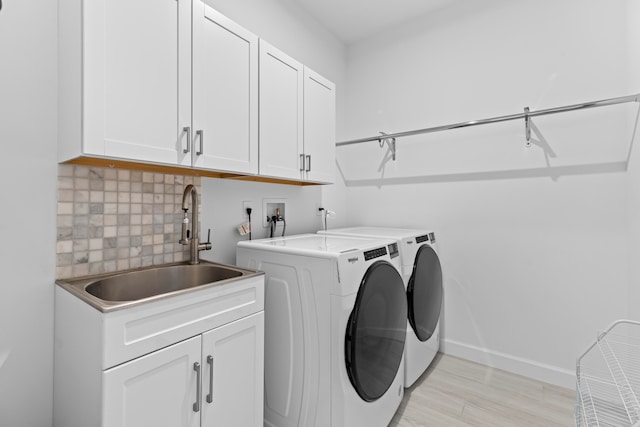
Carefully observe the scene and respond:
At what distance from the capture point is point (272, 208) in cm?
228

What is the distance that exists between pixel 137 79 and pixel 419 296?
75.6 inches

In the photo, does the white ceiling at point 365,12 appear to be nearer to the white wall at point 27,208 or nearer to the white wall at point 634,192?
the white wall at point 634,192

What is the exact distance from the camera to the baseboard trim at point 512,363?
2094 millimetres

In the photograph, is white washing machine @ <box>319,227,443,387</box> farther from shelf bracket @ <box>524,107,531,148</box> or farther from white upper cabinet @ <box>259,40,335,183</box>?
shelf bracket @ <box>524,107,531,148</box>

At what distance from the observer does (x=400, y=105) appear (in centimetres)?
282

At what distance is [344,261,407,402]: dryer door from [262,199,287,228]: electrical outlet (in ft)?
3.10

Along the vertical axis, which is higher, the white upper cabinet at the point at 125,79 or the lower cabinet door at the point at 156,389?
the white upper cabinet at the point at 125,79

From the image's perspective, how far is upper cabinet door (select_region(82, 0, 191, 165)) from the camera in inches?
42.4

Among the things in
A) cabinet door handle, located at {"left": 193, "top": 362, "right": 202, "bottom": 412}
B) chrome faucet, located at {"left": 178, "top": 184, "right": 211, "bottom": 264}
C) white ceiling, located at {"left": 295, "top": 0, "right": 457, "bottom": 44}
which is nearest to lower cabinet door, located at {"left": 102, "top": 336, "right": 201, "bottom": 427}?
cabinet door handle, located at {"left": 193, "top": 362, "right": 202, "bottom": 412}

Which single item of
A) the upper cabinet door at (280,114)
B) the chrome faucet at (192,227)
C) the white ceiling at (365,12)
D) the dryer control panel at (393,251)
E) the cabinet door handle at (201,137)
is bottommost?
the dryer control panel at (393,251)

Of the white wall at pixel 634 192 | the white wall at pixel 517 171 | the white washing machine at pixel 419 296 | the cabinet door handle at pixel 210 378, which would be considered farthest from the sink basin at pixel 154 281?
the white wall at pixel 634 192

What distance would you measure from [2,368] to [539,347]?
2967mm

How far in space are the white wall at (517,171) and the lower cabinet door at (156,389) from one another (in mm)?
2084

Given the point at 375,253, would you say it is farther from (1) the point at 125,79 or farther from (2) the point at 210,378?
(1) the point at 125,79
